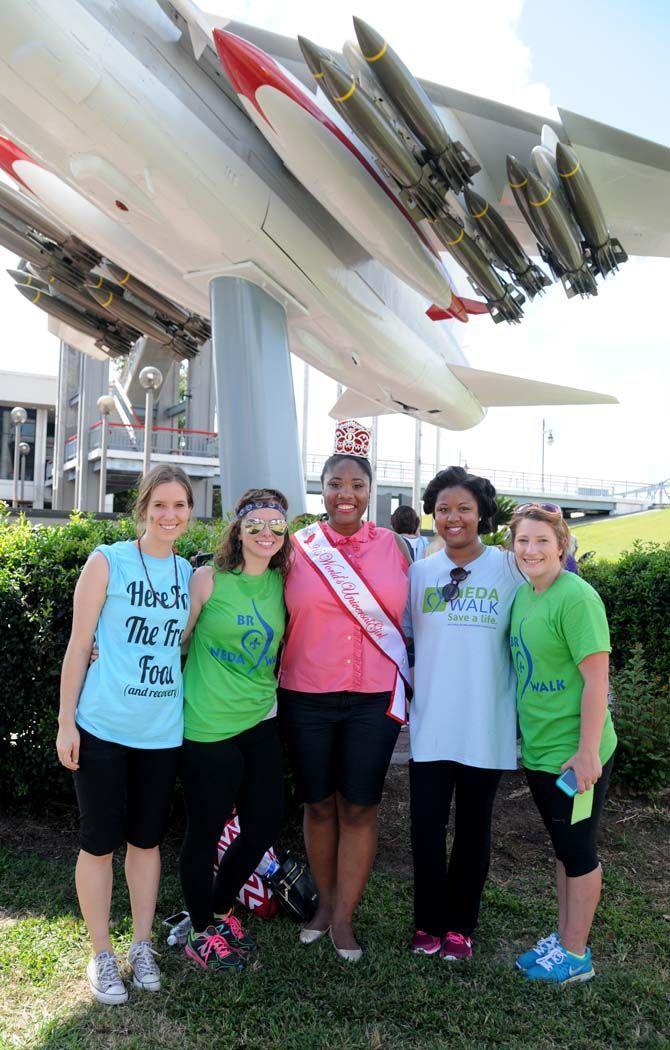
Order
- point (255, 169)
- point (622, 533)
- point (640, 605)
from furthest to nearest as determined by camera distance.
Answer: point (622, 533)
point (255, 169)
point (640, 605)

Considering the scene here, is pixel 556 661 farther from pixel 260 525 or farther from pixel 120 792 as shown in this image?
pixel 120 792

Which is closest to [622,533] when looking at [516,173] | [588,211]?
[588,211]

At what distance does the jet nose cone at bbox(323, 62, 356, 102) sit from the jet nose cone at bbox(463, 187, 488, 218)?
1980 millimetres

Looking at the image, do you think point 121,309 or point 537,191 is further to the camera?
point 121,309

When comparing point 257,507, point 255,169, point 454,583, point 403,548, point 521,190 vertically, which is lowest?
point 454,583

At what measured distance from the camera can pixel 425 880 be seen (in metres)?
3.13

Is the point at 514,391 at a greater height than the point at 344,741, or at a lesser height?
greater

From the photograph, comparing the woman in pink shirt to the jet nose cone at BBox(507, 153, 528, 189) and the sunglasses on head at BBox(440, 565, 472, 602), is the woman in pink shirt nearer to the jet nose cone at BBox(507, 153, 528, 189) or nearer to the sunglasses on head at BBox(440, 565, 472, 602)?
the sunglasses on head at BBox(440, 565, 472, 602)

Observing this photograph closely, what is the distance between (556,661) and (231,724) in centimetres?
129

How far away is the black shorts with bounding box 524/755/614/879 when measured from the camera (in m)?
2.92

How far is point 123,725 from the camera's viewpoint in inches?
107

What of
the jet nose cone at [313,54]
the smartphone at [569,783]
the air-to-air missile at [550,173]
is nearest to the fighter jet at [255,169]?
the air-to-air missile at [550,173]

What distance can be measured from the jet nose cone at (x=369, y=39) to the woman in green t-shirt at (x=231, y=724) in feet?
18.4

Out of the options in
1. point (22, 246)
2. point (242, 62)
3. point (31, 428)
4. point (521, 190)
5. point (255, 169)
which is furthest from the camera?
point (31, 428)
